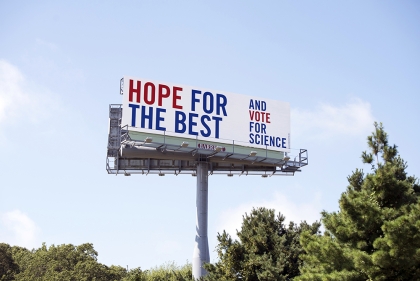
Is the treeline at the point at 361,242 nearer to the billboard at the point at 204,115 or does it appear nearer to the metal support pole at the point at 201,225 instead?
the metal support pole at the point at 201,225

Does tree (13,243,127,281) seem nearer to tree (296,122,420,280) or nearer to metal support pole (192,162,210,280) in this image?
metal support pole (192,162,210,280)

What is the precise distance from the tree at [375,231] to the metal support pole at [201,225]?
44.2 ft

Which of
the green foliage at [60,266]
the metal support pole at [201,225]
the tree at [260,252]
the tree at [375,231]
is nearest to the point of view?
the tree at [375,231]

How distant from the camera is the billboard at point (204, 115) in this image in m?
36.8

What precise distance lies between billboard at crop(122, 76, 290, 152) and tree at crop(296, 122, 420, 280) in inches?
636

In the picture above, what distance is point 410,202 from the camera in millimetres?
22547

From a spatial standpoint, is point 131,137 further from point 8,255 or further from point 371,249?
point 8,255

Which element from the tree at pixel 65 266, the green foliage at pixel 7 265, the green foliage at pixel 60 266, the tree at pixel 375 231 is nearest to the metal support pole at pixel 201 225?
the tree at pixel 375 231

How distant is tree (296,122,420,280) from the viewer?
1981 centimetres

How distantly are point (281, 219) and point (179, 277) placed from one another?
757 centimetres

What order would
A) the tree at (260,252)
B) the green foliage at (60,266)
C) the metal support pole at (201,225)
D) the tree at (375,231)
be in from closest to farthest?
the tree at (375,231)
the tree at (260,252)
the metal support pole at (201,225)
the green foliage at (60,266)

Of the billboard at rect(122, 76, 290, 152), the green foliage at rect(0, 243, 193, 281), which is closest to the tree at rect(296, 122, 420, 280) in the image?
the billboard at rect(122, 76, 290, 152)

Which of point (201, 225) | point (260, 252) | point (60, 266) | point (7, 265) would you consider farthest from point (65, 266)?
point (260, 252)

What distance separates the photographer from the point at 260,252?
1346 inches
